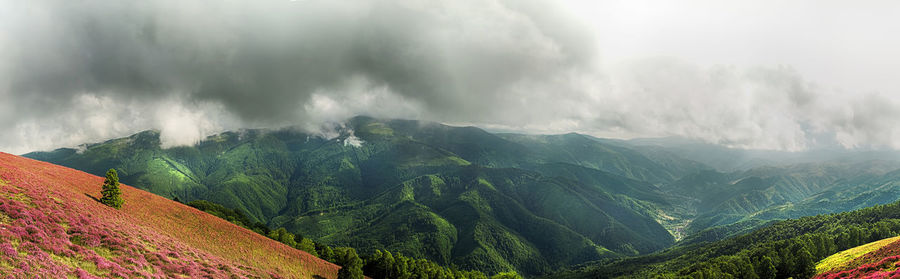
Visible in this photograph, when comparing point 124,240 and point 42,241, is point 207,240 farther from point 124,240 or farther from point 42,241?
point 42,241

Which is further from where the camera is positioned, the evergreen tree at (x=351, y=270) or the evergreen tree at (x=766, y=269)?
the evergreen tree at (x=766, y=269)

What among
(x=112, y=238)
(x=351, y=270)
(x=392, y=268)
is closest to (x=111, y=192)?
(x=112, y=238)

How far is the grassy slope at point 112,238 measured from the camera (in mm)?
36156

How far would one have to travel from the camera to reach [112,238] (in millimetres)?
46250

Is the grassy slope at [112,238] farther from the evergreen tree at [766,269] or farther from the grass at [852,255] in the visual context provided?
the evergreen tree at [766,269]

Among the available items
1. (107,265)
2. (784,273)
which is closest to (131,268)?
(107,265)

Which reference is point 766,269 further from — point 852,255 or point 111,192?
point 111,192

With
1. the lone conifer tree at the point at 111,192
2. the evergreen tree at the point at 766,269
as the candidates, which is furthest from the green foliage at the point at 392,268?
the evergreen tree at the point at 766,269

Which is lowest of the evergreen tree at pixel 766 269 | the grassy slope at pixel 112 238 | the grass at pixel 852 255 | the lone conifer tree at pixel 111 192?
the evergreen tree at pixel 766 269

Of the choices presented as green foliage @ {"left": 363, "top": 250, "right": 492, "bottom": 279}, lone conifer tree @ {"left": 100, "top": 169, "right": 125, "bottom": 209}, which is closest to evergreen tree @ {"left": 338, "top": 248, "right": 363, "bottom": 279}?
green foliage @ {"left": 363, "top": 250, "right": 492, "bottom": 279}

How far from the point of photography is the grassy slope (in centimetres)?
3616

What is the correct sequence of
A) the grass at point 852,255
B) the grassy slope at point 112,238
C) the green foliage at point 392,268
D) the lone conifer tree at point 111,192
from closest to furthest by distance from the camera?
the grassy slope at point 112,238, the lone conifer tree at point 111,192, the green foliage at point 392,268, the grass at point 852,255

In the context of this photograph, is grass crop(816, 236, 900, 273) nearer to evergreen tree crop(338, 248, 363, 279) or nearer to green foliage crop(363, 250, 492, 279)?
green foliage crop(363, 250, 492, 279)

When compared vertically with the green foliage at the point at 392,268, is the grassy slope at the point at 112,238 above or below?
above
